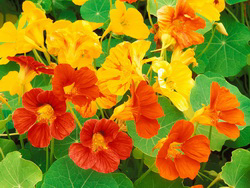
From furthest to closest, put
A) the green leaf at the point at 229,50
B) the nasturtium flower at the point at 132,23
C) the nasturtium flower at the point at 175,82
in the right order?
the green leaf at the point at 229,50, the nasturtium flower at the point at 132,23, the nasturtium flower at the point at 175,82

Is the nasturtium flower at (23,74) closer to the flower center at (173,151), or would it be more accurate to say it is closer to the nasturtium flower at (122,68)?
the nasturtium flower at (122,68)

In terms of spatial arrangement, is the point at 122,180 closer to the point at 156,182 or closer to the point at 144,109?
the point at 156,182

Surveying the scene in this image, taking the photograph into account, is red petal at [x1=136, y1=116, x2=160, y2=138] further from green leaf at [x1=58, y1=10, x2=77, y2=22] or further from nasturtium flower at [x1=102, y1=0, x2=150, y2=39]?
green leaf at [x1=58, y1=10, x2=77, y2=22]

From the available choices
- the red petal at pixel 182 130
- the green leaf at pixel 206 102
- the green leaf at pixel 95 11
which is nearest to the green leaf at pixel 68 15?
the green leaf at pixel 95 11

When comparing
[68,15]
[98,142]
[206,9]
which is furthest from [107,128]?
[68,15]

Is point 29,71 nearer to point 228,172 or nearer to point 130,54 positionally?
point 130,54

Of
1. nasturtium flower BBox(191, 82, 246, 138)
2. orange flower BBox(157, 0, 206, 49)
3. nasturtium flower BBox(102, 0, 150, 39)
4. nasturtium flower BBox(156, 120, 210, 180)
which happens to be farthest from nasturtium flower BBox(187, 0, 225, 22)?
nasturtium flower BBox(156, 120, 210, 180)

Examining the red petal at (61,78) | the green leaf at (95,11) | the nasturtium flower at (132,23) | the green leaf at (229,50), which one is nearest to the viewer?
the red petal at (61,78)
